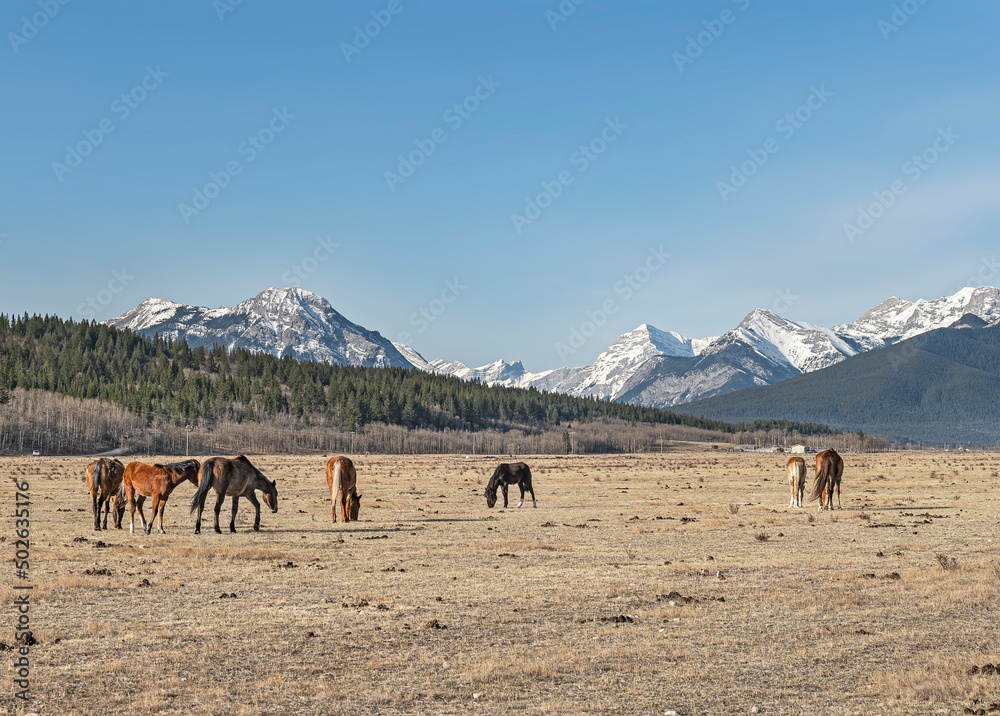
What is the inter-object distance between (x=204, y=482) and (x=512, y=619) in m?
17.9

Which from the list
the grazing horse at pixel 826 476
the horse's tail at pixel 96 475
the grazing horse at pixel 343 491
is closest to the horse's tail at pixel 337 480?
the grazing horse at pixel 343 491

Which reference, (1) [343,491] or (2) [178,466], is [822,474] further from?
(2) [178,466]

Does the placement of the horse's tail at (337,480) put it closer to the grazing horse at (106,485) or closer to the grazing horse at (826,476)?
the grazing horse at (106,485)

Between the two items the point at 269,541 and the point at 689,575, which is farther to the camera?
the point at 269,541

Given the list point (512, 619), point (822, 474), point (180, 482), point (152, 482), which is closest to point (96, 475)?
point (152, 482)

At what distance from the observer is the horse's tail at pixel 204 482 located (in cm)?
3025

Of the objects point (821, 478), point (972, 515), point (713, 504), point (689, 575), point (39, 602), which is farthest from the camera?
point (713, 504)

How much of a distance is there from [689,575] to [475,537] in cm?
1033

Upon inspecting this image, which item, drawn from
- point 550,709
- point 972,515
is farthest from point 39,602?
point 972,515

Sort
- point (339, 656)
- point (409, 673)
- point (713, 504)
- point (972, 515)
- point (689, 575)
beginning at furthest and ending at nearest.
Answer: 1. point (713, 504)
2. point (972, 515)
3. point (689, 575)
4. point (339, 656)
5. point (409, 673)

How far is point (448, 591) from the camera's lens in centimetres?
1914

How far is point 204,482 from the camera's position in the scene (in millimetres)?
30391

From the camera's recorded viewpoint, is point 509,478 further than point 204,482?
Yes

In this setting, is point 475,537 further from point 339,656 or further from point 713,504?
point 713,504
